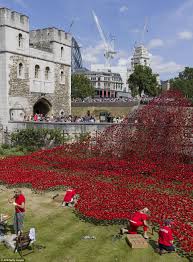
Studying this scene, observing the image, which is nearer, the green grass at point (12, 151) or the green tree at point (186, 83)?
the green grass at point (12, 151)

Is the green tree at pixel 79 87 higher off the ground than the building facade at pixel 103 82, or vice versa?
the building facade at pixel 103 82

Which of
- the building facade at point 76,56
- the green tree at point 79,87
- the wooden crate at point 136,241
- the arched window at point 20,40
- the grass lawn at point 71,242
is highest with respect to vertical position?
the building facade at point 76,56

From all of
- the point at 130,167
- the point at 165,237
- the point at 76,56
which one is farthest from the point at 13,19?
the point at 76,56

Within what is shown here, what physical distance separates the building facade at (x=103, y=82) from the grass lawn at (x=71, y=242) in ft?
455

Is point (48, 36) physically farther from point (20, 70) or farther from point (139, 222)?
point (139, 222)

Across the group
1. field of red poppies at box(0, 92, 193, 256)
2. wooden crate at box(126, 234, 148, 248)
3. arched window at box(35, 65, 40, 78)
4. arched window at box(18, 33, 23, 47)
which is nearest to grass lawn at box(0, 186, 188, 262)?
wooden crate at box(126, 234, 148, 248)

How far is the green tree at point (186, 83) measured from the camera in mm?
94875

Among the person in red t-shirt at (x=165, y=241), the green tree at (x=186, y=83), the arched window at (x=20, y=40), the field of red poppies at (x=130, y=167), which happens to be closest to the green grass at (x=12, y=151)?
the field of red poppies at (x=130, y=167)

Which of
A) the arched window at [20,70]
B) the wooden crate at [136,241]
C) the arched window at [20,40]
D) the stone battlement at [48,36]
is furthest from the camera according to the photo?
the stone battlement at [48,36]

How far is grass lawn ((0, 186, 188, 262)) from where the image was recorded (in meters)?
10.4

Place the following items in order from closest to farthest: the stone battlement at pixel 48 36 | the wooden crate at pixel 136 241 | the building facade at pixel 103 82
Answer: the wooden crate at pixel 136 241, the stone battlement at pixel 48 36, the building facade at pixel 103 82

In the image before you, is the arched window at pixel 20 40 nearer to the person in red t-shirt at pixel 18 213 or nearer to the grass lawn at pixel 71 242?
the grass lawn at pixel 71 242

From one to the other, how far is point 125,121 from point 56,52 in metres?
22.1

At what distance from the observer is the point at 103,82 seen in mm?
156750
